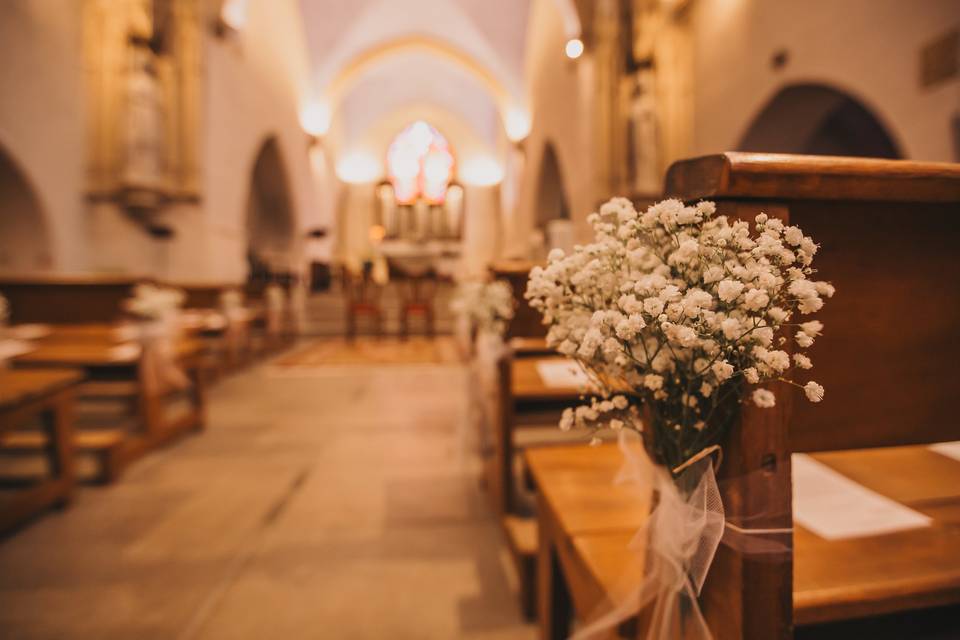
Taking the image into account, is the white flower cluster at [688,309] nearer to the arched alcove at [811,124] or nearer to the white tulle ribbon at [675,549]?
the white tulle ribbon at [675,549]

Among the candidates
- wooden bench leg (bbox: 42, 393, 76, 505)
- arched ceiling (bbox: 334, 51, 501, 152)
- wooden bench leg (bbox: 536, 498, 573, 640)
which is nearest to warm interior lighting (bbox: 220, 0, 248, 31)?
arched ceiling (bbox: 334, 51, 501, 152)

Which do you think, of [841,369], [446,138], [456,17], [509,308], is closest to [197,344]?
[509,308]

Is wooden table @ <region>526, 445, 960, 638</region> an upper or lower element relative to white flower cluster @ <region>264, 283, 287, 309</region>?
lower

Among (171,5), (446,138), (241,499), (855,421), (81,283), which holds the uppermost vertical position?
(446,138)

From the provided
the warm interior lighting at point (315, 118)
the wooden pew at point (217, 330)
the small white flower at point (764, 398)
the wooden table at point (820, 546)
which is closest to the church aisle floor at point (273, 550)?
the wooden table at point (820, 546)

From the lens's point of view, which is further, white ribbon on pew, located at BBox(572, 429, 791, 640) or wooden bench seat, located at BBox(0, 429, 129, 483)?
wooden bench seat, located at BBox(0, 429, 129, 483)

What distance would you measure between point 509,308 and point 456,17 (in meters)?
10.4

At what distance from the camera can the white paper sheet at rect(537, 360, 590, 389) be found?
190 cm

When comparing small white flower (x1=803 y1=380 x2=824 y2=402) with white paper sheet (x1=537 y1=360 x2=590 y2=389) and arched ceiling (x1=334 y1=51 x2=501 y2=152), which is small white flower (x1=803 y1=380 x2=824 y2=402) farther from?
arched ceiling (x1=334 y1=51 x2=501 y2=152)

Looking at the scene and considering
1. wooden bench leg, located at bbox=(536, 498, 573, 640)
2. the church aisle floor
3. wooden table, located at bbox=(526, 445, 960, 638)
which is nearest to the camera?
wooden table, located at bbox=(526, 445, 960, 638)

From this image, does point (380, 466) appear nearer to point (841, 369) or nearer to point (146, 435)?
point (146, 435)

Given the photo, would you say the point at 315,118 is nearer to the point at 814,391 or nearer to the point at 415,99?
the point at 415,99

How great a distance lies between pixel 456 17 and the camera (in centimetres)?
1036

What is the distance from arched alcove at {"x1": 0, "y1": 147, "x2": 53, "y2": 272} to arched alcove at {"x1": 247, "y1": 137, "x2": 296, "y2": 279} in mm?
4261
